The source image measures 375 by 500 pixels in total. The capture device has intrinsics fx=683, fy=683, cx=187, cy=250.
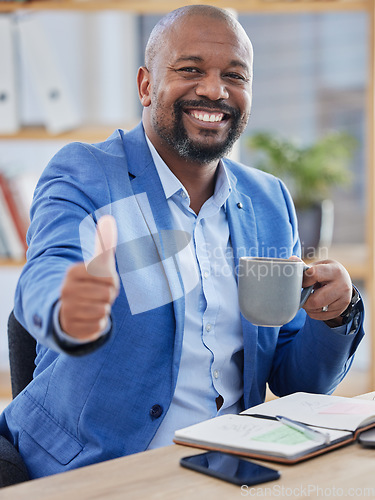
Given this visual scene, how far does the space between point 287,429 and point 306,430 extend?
31 mm

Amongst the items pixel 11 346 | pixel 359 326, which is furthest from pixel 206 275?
pixel 11 346

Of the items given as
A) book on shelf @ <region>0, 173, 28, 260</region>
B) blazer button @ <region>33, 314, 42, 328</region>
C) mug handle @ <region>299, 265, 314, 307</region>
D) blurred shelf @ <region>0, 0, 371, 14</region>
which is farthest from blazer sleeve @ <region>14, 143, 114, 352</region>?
blurred shelf @ <region>0, 0, 371, 14</region>

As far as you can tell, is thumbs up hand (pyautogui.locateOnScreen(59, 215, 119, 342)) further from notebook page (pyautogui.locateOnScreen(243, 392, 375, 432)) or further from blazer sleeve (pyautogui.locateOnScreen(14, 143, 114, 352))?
notebook page (pyautogui.locateOnScreen(243, 392, 375, 432))

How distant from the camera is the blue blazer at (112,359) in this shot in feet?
4.02

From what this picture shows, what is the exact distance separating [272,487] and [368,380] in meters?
1.86

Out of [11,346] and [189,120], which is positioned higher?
[189,120]

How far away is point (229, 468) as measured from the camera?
864 mm

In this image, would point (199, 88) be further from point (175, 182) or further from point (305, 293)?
point (305, 293)

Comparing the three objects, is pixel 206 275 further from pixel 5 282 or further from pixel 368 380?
Result: pixel 5 282

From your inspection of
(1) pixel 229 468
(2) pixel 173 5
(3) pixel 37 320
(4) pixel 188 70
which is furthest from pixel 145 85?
(2) pixel 173 5

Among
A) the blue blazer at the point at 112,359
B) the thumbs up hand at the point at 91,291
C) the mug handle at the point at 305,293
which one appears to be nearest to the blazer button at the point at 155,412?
the blue blazer at the point at 112,359

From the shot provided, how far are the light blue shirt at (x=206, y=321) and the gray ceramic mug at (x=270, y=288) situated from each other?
0.29 m

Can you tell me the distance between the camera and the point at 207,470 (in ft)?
2.79

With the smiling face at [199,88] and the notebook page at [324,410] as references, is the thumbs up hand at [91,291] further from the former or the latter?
the smiling face at [199,88]
